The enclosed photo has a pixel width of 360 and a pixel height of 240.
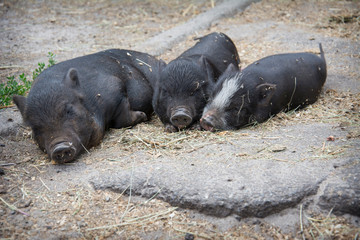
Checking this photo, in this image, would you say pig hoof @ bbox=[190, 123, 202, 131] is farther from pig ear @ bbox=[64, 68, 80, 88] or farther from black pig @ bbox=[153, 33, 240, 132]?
pig ear @ bbox=[64, 68, 80, 88]

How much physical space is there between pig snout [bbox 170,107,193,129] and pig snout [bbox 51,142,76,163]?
3.92ft

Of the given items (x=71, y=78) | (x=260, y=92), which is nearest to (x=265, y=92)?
(x=260, y=92)

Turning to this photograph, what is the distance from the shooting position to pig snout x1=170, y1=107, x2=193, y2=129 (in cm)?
446

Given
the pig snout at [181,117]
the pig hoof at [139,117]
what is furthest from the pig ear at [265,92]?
the pig hoof at [139,117]

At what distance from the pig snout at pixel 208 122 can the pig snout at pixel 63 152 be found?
1460 mm

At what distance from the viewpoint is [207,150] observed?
12.6ft

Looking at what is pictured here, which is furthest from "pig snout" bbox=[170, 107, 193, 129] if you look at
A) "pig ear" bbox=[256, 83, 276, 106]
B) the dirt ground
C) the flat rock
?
"pig ear" bbox=[256, 83, 276, 106]

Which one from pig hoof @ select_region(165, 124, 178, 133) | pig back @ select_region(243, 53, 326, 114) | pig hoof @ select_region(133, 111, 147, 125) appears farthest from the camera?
pig back @ select_region(243, 53, 326, 114)

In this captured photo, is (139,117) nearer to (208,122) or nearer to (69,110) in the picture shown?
(208,122)

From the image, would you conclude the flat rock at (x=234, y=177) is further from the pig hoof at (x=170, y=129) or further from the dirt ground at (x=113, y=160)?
the pig hoof at (x=170, y=129)

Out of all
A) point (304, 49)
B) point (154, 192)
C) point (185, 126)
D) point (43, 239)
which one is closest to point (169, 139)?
point (185, 126)

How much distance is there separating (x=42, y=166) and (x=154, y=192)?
4.08ft

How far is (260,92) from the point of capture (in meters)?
4.75

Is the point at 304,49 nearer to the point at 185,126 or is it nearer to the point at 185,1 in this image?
the point at 185,126
